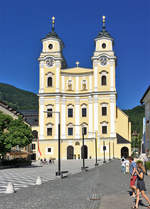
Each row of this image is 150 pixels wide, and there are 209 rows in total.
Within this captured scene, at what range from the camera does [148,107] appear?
31.8 m

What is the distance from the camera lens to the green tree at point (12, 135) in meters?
38.7

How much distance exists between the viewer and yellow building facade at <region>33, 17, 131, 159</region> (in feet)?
254

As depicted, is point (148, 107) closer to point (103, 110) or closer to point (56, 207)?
point (56, 207)

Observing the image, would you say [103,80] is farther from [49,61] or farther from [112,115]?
[49,61]

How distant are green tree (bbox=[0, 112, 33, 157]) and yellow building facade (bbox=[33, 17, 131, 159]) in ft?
119

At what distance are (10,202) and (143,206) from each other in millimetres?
5029

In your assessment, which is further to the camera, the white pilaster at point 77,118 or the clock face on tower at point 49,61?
the clock face on tower at point 49,61

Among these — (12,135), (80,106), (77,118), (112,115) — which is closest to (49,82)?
(80,106)

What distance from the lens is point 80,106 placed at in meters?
80.6

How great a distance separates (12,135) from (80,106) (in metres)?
42.6

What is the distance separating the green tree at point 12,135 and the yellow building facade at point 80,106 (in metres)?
36.1

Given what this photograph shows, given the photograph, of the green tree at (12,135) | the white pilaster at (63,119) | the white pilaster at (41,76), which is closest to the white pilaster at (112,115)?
the white pilaster at (63,119)

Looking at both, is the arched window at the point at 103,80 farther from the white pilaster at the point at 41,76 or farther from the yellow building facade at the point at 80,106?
the white pilaster at the point at 41,76

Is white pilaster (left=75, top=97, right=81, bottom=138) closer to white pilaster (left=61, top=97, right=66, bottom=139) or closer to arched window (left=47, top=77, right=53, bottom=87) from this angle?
white pilaster (left=61, top=97, right=66, bottom=139)
